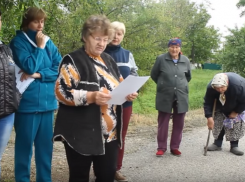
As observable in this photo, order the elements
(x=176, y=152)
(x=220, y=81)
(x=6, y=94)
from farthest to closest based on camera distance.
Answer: (x=176, y=152), (x=220, y=81), (x=6, y=94)

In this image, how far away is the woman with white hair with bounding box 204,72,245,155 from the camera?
17.3ft

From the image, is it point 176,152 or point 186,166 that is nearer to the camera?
point 186,166

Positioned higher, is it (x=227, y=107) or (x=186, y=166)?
(x=227, y=107)

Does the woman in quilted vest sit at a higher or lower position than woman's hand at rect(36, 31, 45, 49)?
lower

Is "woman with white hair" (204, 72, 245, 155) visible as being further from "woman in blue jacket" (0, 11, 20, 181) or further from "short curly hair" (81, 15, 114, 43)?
"woman in blue jacket" (0, 11, 20, 181)

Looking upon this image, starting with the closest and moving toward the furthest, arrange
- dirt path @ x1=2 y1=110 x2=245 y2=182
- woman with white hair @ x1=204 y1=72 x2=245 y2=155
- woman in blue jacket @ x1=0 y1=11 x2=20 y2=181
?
woman in blue jacket @ x1=0 y1=11 x2=20 y2=181 < dirt path @ x1=2 y1=110 x2=245 y2=182 < woman with white hair @ x1=204 y1=72 x2=245 y2=155

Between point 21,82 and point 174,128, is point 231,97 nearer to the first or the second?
point 174,128

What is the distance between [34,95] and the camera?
336cm

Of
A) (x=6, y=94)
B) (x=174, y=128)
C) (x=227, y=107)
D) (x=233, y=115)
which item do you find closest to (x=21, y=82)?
(x=6, y=94)

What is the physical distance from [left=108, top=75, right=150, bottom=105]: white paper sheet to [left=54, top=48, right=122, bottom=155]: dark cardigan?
0.14 m

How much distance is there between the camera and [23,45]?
3324 mm

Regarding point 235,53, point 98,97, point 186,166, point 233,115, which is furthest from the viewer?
point 235,53

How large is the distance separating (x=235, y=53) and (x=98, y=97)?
1050 cm

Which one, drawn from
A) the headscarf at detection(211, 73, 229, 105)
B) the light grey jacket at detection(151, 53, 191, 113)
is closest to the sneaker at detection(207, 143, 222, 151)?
the light grey jacket at detection(151, 53, 191, 113)
